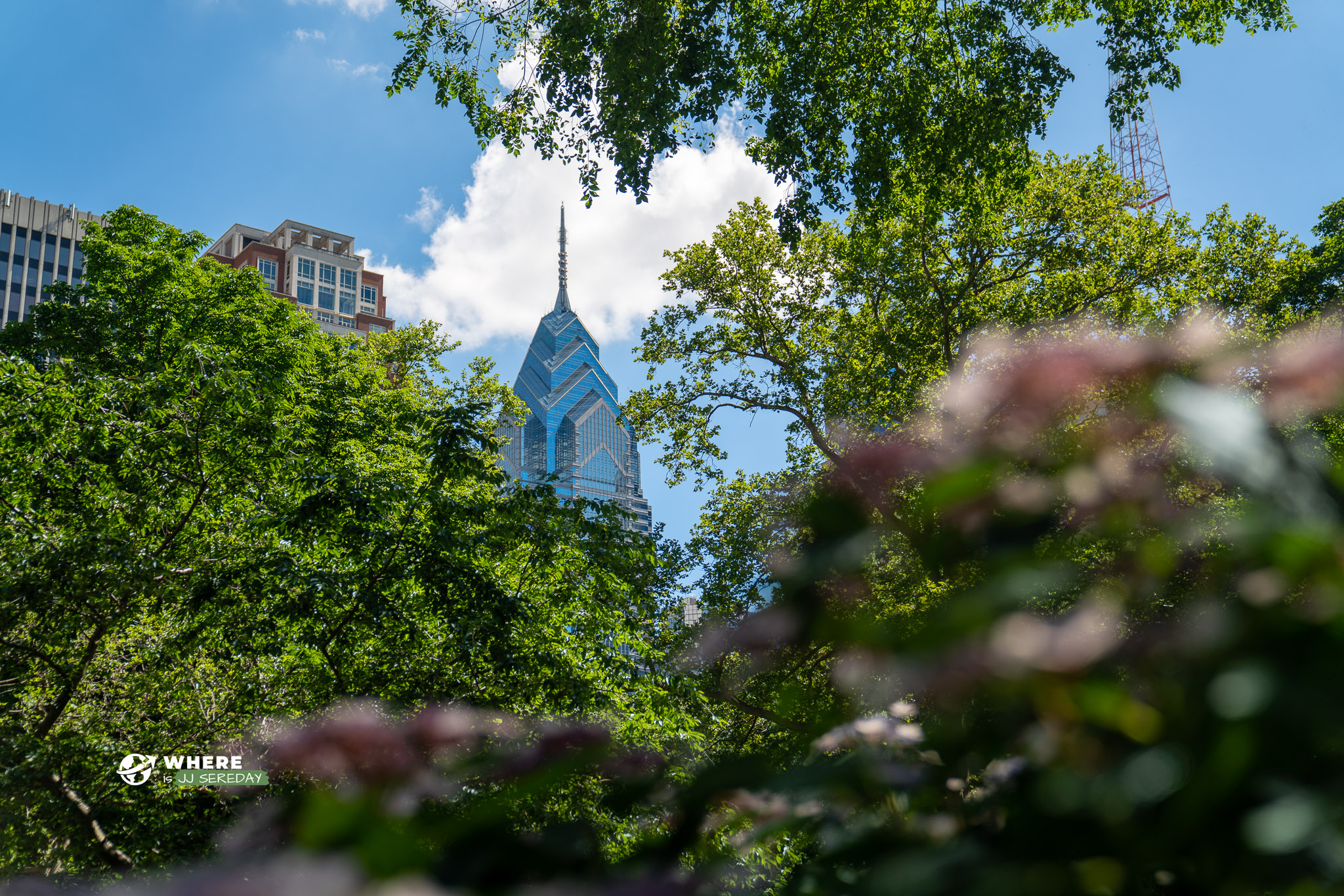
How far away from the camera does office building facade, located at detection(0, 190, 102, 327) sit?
58469 millimetres

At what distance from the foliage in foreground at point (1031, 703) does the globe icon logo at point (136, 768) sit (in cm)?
675

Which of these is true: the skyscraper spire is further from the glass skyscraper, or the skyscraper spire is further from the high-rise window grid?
the high-rise window grid

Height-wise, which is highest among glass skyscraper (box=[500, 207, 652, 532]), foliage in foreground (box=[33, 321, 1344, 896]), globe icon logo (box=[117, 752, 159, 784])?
glass skyscraper (box=[500, 207, 652, 532])

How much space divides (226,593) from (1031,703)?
6.21 m

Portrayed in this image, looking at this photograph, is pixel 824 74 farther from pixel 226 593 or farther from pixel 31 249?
pixel 31 249

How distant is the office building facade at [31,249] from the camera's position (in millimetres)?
58469

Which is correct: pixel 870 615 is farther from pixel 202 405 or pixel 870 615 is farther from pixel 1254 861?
pixel 202 405

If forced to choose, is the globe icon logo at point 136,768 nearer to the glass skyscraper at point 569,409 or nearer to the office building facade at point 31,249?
the office building facade at point 31,249

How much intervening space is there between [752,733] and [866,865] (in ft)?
33.7

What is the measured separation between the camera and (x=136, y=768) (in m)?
6.09

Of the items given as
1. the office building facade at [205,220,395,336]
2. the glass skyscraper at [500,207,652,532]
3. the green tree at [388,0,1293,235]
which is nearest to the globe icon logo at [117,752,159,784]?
the green tree at [388,0,1293,235]

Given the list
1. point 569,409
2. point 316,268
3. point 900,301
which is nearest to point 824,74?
point 900,301

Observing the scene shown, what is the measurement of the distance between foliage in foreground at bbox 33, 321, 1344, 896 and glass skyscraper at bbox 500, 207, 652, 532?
108087 millimetres

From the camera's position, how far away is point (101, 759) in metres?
6.03
